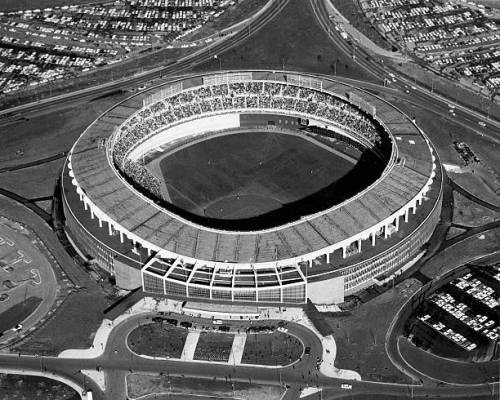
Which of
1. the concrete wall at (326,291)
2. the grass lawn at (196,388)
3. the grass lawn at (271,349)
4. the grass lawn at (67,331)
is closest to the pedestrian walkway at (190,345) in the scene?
the grass lawn at (196,388)

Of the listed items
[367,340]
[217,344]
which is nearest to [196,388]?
[217,344]

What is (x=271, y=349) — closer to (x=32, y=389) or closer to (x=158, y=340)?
(x=158, y=340)

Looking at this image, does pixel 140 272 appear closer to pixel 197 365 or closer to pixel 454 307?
pixel 197 365

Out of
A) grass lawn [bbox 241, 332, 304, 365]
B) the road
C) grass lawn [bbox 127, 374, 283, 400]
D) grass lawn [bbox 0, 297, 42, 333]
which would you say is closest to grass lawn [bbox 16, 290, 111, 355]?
the road

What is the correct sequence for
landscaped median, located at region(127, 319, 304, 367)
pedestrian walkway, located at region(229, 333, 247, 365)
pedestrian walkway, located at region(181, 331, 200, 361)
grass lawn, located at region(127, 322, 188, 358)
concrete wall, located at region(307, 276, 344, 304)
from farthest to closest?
concrete wall, located at region(307, 276, 344, 304) < grass lawn, located at region(127, 322, 188, 358) < pedestrian walkway, located at region(181, 331, 200, 361) < landscaped median, located at region(127, 319, 304, 367) < pedestrian walkway, located at region(229, 333, 247, 365)

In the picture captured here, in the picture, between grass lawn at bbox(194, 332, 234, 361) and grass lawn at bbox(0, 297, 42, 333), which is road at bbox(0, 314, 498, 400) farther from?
grass lawn at bbox(0, 297, 42, 333)

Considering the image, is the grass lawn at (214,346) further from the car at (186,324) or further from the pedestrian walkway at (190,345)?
the car at (186,324)
